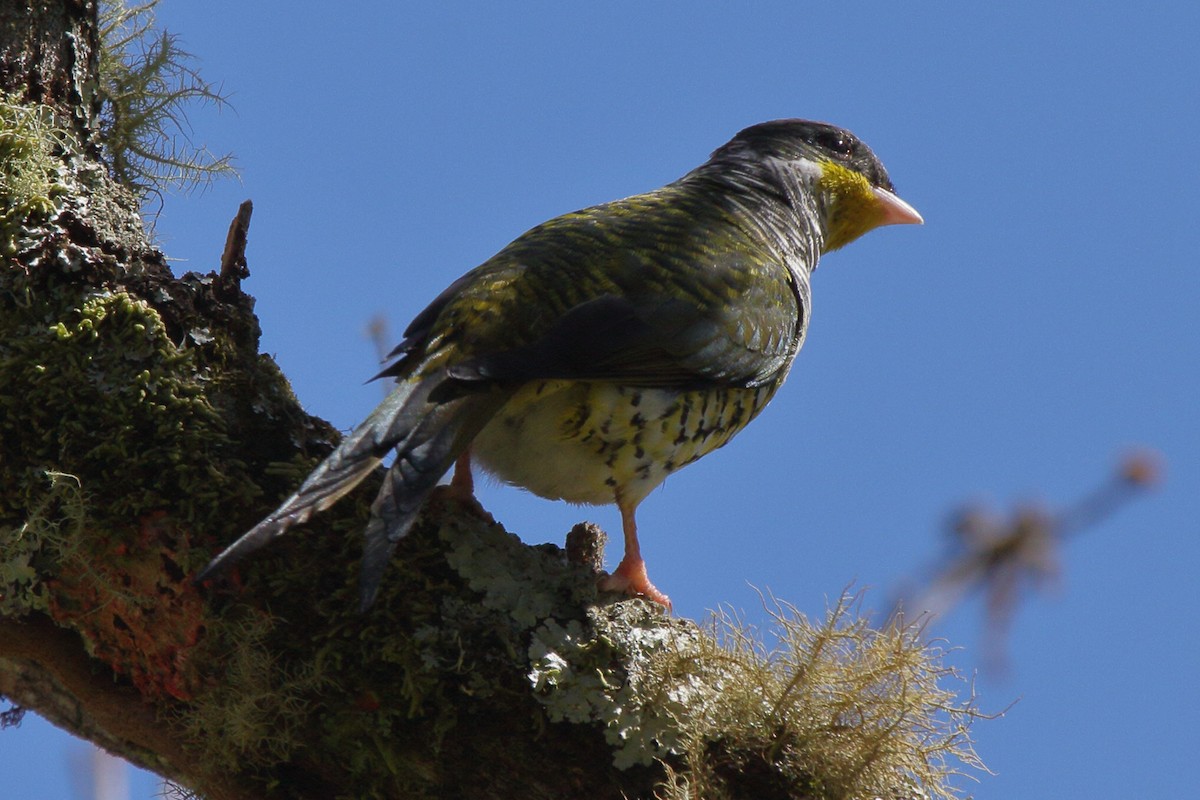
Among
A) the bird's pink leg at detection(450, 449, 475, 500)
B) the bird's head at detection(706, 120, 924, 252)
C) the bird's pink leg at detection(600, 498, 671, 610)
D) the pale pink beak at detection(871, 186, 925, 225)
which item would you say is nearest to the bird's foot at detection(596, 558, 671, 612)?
the bird's pink leg at detection(600, 498, 671, 610)

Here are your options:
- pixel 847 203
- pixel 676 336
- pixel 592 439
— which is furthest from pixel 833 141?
pixel 592 439

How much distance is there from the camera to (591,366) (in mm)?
3348

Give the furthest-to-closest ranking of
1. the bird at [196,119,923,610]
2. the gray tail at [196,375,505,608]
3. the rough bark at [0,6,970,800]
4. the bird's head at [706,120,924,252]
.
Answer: the bird's head at [706,120,924,252] < the bird at [196,119,923,610] < the rough bark at [0,6,970,800] < the gray tail at [196,375,505,608]

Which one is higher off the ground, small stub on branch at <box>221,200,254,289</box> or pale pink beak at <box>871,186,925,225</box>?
pale pink beak at <box>871,186,925,225</box>

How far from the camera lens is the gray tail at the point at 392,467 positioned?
2.47 meters

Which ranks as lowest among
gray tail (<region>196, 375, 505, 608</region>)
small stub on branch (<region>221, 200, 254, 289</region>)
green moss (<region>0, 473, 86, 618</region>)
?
green moss (<region>0, 473, 86, 618</region>)

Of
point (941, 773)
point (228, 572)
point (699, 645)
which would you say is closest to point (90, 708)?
point (228, 572)

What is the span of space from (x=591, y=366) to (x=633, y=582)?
1.89ft

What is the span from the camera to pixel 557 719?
258cm

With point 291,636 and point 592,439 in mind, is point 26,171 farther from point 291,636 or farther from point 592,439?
point 592,439

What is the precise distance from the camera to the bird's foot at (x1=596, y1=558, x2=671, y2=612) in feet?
9.89

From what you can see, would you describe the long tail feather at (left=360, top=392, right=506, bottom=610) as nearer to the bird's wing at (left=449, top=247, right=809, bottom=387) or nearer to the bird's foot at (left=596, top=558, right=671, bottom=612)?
the bird's wing at (left=449, top=247, right=809, bottom=387)

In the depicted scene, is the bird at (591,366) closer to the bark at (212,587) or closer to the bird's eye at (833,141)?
the bark at (212,587)

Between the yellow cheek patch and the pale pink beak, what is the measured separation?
0.07 feet
